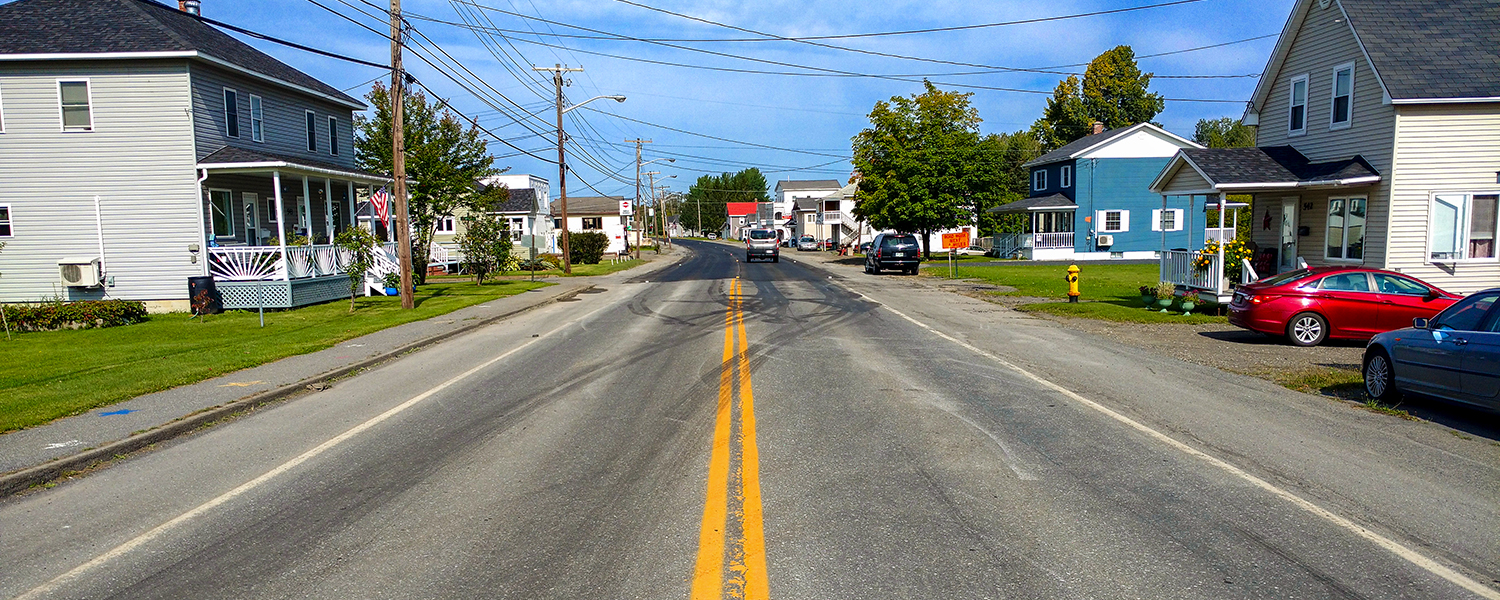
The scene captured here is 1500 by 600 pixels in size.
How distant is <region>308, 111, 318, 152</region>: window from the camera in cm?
2911

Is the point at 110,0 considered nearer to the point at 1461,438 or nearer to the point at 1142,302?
the point at 1142,302

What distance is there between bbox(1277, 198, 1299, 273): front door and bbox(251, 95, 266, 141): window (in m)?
28.0

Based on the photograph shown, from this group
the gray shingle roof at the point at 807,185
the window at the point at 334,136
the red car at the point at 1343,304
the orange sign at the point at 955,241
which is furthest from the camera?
the gray shingle roof at the point at 807,185

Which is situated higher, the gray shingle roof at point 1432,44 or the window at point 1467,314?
the gray shingle roof at point 1432,44

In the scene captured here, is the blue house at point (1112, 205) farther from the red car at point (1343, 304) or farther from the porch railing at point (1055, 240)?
the red car at point (1343, 304)

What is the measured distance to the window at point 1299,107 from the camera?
853 inches

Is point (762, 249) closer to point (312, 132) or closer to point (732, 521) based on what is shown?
point (312, 132)

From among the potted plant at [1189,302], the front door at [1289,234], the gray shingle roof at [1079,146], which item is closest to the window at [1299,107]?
the front door at [1289,234]

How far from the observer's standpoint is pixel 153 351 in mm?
14719

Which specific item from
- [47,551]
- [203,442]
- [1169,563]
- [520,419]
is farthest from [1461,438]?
[203,442]

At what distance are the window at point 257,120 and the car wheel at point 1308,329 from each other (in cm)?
2618

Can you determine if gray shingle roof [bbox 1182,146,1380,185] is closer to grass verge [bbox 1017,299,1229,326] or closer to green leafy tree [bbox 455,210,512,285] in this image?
grass verge [bbox 1017,299,1229,326]

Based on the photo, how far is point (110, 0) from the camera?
24578mm

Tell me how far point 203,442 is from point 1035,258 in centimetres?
4769
